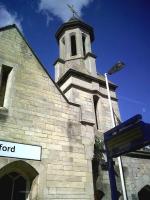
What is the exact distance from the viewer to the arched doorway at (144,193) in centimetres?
1060

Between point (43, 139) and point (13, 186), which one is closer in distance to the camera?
point (13, 186)

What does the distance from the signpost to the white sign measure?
7.70 ft

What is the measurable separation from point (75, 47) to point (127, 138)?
1039cm

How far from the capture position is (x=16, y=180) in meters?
6.66

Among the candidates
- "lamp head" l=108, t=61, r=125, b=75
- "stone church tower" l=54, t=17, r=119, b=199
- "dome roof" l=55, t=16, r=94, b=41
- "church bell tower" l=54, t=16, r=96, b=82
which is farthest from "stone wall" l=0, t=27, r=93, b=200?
"dome roof" l=55, t=16, r=94, b=41

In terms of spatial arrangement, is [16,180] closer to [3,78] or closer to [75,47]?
[3,78]

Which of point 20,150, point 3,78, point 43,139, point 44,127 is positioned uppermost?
point 3,78

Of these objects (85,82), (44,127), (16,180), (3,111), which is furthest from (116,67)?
(16,180)

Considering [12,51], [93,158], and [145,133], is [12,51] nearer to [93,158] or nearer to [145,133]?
[93,158]

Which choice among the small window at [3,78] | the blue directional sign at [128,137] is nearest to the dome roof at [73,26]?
the small window at [3,78]

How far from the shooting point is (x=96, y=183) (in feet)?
27.8

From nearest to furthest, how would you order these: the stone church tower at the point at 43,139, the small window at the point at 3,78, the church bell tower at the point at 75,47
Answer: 1. the stone church tower at the point at 43,139
2. the small window at the point at 3,78
3. the church bell tower at the point at 75,47

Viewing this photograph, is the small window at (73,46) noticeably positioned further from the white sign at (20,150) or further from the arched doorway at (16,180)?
the arched doorway at (16,180)

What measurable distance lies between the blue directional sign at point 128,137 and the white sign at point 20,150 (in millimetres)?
2347
